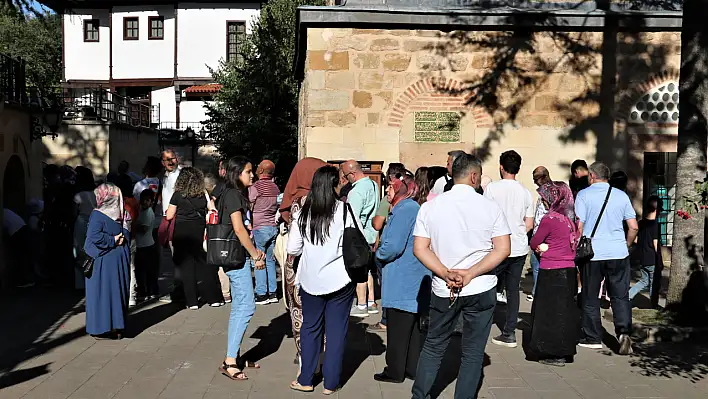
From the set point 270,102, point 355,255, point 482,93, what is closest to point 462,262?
point 355,255

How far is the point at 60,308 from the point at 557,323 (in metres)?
6.37

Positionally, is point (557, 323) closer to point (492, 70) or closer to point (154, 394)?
point (154, 394)

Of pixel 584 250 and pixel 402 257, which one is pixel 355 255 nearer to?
pixel 402 257

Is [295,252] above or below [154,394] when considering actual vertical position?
above

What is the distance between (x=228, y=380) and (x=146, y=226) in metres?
4.67

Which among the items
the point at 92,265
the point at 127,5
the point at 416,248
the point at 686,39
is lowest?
the point at 92,265

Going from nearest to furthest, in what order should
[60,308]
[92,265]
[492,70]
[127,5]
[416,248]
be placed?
1. [416,248]
2. [92,265]
3. [60,308]
4. [492,70]
5. [127,5]

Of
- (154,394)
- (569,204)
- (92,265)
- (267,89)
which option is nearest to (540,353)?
(569,204)

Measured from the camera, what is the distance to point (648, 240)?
10305 millimetres

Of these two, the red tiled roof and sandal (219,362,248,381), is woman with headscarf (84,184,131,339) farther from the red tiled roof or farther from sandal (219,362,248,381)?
the red tiled roof

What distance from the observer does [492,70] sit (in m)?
13.4

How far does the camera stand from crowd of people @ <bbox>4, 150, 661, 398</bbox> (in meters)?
5.61

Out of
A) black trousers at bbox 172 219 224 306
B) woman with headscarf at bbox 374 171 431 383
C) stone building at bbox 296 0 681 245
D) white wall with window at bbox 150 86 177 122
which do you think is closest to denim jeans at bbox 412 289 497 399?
woman with headscarf at bbox 374 171 431 383

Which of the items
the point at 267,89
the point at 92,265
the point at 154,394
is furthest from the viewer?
the point at 267,89
